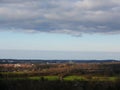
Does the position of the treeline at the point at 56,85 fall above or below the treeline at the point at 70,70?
below

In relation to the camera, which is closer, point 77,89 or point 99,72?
point 77,89

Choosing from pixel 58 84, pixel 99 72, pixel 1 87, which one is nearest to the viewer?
pixel 1 87

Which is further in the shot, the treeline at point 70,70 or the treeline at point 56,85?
the treeline at point 70,70

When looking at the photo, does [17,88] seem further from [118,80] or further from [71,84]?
[118,80]

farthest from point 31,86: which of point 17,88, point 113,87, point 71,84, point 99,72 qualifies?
point 99,72

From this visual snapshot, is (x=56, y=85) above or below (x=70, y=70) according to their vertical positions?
below

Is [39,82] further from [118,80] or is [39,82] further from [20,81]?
[118,80]

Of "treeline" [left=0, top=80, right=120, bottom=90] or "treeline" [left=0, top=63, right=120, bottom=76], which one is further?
"treeline" [left=0, top=63, right=120, bottom=76]

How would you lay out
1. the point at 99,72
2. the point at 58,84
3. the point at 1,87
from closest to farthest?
the point at 1,87
the point at 58,84
the point at 99,72

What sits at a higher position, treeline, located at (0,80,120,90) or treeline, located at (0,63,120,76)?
treeline, located at (0,63,120,76)

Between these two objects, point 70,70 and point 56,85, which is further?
point 70,70
